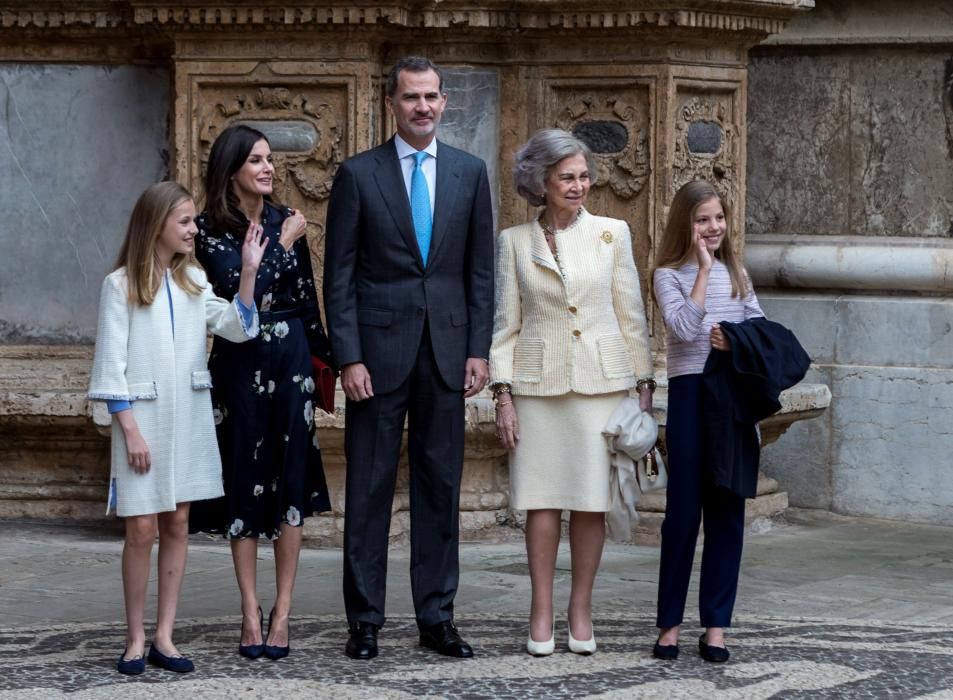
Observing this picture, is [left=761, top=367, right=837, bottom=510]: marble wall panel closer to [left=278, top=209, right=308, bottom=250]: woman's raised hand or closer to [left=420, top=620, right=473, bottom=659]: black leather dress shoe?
[left=420, top=620, right=473, bottom=659]: black leather dress shoe

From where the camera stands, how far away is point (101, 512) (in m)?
8.88

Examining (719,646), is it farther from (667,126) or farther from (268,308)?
(667,126)

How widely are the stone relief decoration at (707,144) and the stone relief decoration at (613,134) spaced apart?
0.15m

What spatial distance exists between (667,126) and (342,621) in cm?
283

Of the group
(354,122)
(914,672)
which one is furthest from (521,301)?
(354,122)

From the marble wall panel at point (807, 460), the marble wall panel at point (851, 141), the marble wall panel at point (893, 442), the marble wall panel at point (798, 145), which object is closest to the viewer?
the marble wall panel at point (893, 442)

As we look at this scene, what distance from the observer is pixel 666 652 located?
601 centimetres

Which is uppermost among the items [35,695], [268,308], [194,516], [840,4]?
[840,4]

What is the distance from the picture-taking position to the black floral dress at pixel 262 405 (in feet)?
20.0

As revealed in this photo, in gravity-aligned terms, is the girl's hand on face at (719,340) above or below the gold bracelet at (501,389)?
above

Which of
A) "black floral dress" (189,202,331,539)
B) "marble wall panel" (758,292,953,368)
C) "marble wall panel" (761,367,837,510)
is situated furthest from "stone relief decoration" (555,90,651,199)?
"black floral dress" (189,202,331,539)

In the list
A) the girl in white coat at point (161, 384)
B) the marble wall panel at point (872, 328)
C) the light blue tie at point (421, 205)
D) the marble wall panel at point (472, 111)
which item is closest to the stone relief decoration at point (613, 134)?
the marble wall panel at point (472, 111)

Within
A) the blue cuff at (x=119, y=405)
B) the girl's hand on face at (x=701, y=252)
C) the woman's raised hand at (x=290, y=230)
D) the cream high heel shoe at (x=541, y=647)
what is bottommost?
the cream high heel shoe at (x=541, y=647)

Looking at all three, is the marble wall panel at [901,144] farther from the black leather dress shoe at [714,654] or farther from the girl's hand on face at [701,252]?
the black leather dress shoe at [714,654]
